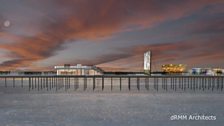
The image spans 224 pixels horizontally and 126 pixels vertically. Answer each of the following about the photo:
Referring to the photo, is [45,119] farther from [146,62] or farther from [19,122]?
[146,62]

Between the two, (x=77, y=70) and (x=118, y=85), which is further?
(x=77, y=70)

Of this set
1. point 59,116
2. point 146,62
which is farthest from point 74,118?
point 146,62

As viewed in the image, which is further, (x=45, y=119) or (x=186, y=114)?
(x=186, y=114)

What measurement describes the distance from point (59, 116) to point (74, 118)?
0.95 m

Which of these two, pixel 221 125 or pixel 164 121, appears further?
pixel 164 121

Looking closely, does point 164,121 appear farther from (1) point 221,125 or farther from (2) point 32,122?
(2) point 32,122

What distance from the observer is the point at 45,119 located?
14000 mm

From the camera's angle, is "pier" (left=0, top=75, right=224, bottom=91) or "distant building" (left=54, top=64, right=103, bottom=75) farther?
"distant building" (left=54, top=64, right=103, bottom=75)

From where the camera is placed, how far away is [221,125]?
12289mm

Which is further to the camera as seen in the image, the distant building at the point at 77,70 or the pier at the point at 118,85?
the distant building at the point at 77,70

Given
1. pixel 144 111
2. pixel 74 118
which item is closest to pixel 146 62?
pixel 144 111

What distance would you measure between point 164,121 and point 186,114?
92.4 inches

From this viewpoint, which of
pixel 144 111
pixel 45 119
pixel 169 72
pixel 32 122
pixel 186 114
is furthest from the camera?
pixel 169 72

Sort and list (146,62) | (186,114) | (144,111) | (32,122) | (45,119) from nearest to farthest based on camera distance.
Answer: (32,122)
(45,119)
(186,114)
(144,111)
(146,62)
